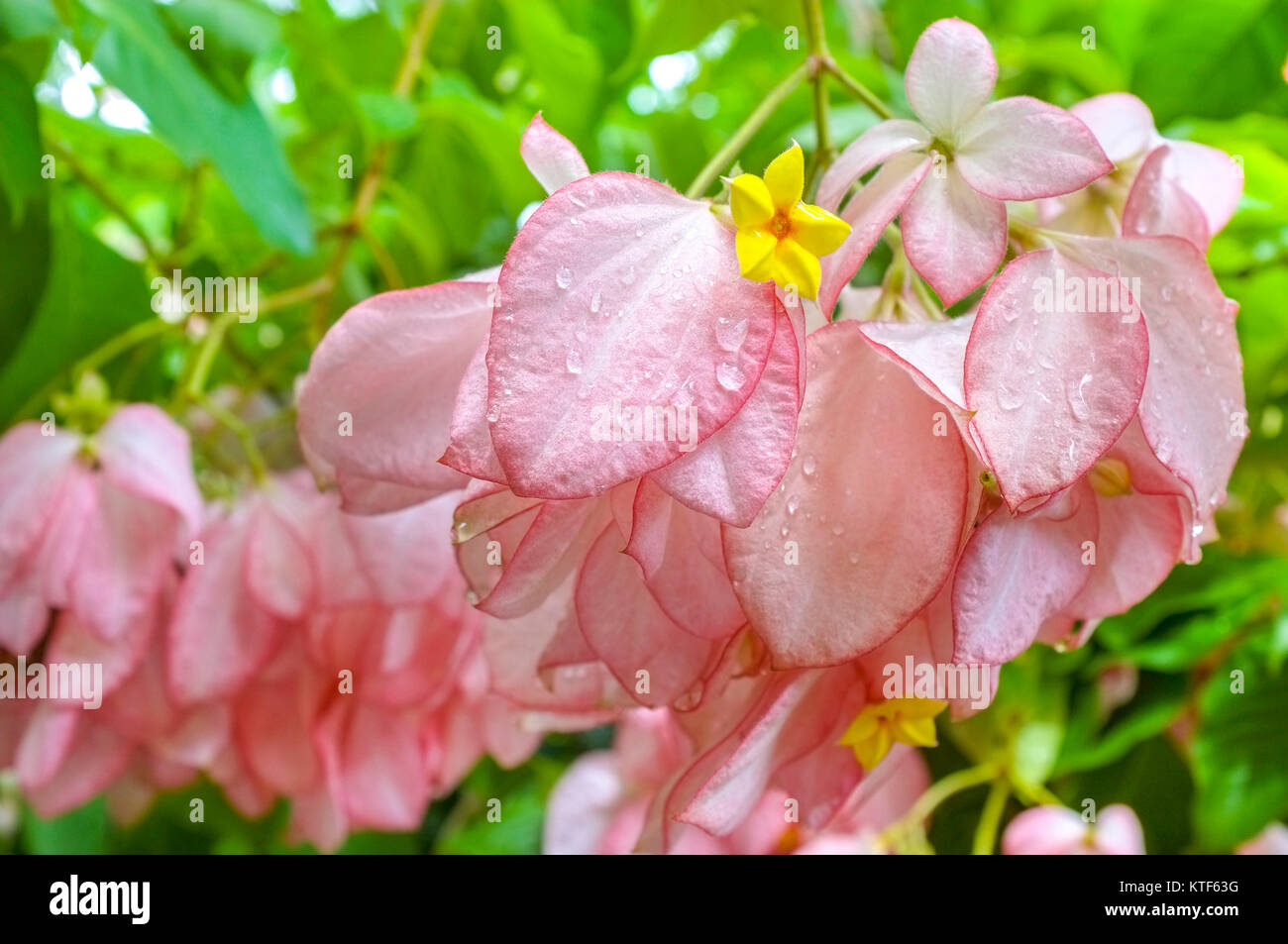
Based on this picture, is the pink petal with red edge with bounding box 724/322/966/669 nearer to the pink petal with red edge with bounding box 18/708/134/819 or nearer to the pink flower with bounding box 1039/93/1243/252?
the pink flower with bounding box 1039/93/1243/252

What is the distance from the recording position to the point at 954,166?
22cm

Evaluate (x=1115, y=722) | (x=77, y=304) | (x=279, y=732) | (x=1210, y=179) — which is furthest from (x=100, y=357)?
(x=1115, y=722)

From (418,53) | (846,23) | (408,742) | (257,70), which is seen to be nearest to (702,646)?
(408,742)

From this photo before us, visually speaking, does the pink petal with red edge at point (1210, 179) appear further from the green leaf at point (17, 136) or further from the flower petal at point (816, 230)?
the green leaf at point (17, 136)

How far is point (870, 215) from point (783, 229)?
0.09 ft

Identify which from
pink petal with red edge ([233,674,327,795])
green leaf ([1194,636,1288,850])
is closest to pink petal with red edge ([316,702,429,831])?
pink petal with red edge ([233,674,327,795])

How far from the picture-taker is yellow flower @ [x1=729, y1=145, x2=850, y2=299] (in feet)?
0.64

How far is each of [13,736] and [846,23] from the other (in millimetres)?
529

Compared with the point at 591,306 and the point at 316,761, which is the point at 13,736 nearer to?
the point at 316,761

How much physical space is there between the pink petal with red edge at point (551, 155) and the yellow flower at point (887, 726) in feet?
0.43

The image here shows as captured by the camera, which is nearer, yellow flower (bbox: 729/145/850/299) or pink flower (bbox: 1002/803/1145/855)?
yellow flower (bbox: 729/145/850/299)

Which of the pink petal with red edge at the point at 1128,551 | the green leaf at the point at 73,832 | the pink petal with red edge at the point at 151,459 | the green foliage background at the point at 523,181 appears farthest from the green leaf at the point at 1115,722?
the green leaf at the point at 73,832

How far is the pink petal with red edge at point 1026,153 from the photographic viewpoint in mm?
212

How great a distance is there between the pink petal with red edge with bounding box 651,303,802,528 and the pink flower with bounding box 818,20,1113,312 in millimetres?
29
